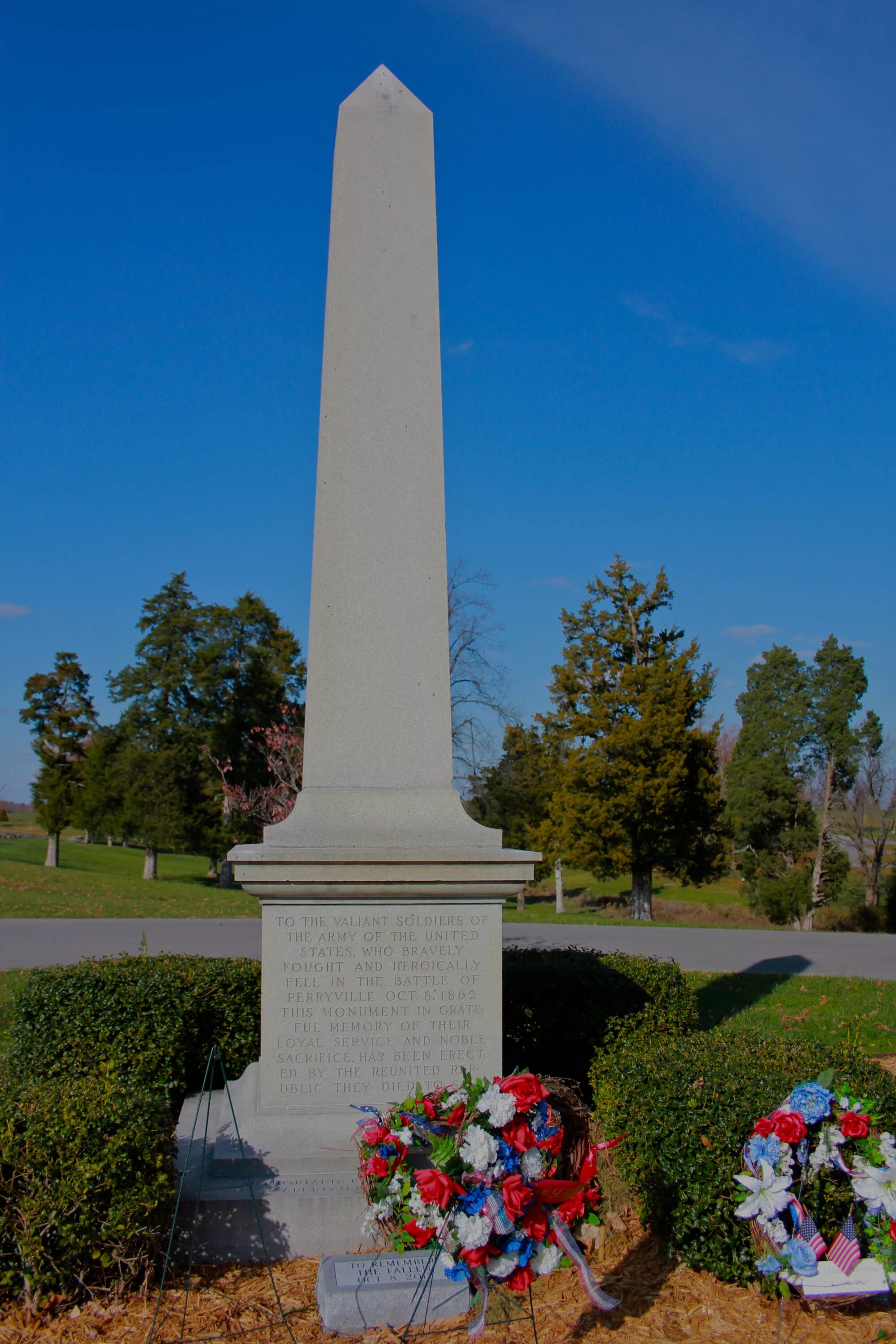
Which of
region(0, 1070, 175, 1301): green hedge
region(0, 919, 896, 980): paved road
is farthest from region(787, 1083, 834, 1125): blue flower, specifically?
region(0, 919, 896, 980): paved road

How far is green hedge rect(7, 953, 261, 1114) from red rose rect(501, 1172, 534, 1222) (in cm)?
290

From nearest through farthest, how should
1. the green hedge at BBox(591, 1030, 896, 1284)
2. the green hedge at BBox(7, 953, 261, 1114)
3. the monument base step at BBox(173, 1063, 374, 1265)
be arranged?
the green hedge at BBox(591, 1030, 896, 1284) → the monument base step at BBox(173, 1063, 374, 1265) → the green hedge at BBox(7, 953, 261, 1114)

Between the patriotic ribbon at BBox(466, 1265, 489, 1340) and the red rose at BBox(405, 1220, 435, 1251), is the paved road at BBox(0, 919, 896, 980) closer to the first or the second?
the red rose at BBox(405, 1220, 435, 1251)

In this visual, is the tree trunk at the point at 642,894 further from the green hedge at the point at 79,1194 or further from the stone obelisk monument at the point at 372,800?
the green hedge at the point at 79,1194

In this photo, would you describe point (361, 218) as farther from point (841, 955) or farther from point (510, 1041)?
point (841, 955)

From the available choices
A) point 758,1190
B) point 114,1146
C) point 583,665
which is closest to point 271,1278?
point 114,1146

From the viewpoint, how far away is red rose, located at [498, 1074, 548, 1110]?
143 inches

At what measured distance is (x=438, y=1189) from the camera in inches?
132

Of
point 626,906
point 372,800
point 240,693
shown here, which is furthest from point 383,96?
point 240,693

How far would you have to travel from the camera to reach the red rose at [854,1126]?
3.93 meters

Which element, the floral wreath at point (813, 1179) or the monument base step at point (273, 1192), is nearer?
the floral wreath at point (813, 1179)

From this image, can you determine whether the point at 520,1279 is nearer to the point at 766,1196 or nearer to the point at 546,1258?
the point at 546,1258

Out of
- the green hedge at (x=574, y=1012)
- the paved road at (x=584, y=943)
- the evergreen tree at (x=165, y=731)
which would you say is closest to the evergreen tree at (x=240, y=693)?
the evergreen tree at (x=165, y=731)

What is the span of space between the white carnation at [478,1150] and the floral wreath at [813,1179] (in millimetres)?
1041
